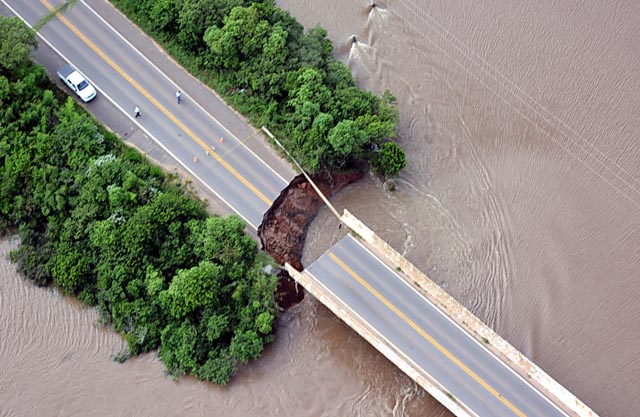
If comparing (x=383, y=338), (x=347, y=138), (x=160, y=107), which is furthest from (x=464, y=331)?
(x=160, y=107)

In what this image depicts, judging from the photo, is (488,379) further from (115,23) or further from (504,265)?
(115,23)

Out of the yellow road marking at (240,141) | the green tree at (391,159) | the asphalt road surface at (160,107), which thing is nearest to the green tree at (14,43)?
the asphalt road surface at (160,107)

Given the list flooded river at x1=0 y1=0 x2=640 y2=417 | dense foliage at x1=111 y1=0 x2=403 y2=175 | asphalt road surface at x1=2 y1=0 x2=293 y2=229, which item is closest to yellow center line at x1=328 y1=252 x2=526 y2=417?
flooded river at x1=0 y1=0 x2=640 y2=417

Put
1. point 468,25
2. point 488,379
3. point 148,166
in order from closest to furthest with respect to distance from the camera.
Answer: point 488,379 → point 148,166 → point 468,25

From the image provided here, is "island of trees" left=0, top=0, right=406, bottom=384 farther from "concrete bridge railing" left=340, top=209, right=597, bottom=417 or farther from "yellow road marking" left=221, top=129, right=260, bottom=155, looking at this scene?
"concrete bridge railing" left=340, top=209, right=597, bottom=417

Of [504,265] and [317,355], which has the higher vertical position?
[504,265]

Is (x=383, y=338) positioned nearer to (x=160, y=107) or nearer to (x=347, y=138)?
(x=347, y=138)

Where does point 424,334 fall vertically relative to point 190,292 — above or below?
above

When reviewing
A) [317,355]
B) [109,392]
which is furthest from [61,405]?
[317,355]
